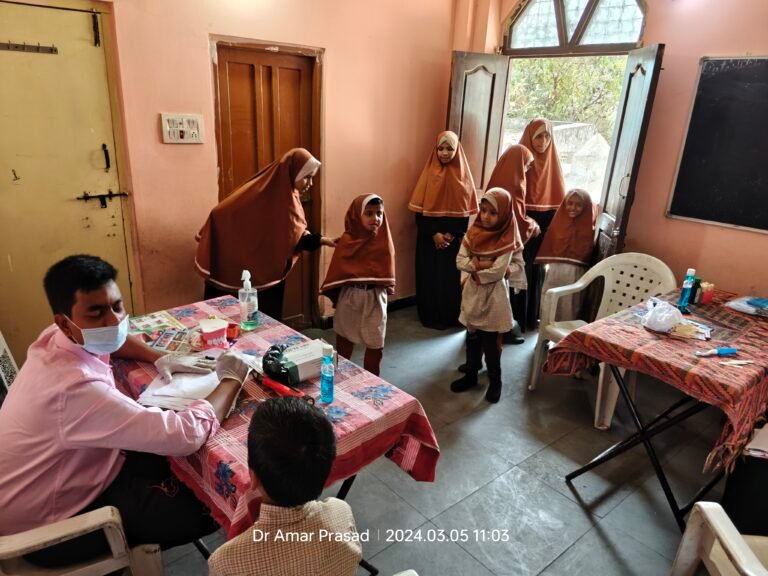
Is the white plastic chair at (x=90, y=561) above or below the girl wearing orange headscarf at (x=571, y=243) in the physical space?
below

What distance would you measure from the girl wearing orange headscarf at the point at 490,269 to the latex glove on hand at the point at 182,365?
67.7 inches

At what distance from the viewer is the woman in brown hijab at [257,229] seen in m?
2.89

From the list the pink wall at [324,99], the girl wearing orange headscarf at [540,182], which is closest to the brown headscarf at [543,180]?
the girl wearing orange headscarf at [540,182]

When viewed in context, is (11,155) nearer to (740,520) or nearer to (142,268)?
(142,268)

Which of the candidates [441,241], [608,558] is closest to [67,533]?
[608,558]

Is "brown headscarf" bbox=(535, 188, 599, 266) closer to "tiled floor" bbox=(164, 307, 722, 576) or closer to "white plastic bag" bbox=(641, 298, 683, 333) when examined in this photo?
"tiled floor" bbox=(164, 307, 722, 576)

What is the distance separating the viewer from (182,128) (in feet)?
9.59

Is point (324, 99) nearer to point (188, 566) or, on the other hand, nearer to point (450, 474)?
point (450, 474)

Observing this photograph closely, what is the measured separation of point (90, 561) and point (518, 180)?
3.44 meters

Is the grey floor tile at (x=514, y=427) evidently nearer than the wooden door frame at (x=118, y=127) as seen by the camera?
No

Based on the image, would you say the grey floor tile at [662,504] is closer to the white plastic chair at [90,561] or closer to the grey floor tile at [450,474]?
the grey floor tile at [450,474]

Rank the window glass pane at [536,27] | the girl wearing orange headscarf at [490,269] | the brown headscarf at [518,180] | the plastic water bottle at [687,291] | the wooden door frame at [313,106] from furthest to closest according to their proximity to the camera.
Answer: the window glass pane at [536,27]
the brown headscarf at [518,180]
the wooden door frame at [313,106]
the girl wearing orange headscarf at [490,269]
the plastic water bottle at [687,291]

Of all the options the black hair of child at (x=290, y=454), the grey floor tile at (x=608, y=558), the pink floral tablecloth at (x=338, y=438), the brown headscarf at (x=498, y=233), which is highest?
the brown headscarf at (x=498, y=233)

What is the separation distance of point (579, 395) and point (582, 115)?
96.9 inches
